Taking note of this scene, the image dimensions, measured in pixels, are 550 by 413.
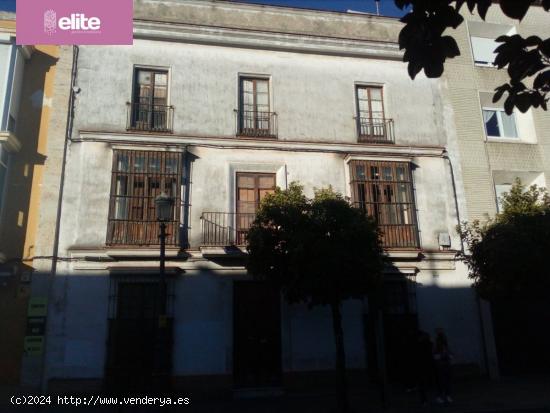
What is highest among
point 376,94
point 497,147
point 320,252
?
point 376,94

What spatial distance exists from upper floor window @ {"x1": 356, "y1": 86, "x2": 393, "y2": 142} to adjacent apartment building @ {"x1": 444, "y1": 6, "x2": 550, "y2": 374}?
215 cm

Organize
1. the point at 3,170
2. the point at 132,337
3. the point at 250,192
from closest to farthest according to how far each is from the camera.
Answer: the point at 132,337
the point at 3,170
the point at 250,192

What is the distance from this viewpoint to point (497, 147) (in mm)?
13492

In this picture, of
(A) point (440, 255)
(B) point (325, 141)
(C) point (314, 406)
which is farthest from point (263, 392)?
(B) point (325, 141)

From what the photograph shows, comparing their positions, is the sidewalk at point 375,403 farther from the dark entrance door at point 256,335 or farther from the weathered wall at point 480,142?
the weathered wall at point 480,142

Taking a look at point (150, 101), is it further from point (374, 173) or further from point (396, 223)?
point (396, 223)

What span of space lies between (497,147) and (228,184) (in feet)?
25.9

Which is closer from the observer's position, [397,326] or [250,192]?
[397,326]

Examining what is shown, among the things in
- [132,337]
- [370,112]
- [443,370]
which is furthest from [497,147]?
[132,337]

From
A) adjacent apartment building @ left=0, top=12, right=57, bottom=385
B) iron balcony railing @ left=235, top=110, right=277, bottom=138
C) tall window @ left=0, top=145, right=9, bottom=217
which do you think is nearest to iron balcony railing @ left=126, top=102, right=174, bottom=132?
iron balcony railing @ left=235, top=110, right=277, bottom=138

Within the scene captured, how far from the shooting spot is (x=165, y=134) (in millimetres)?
11703

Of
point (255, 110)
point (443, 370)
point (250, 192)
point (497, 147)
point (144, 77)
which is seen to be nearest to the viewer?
point (443, 370)

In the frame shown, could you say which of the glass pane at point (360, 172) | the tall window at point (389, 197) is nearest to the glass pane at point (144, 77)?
the tall window at point (389, 197)

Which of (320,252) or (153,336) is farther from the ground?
(320,252)
